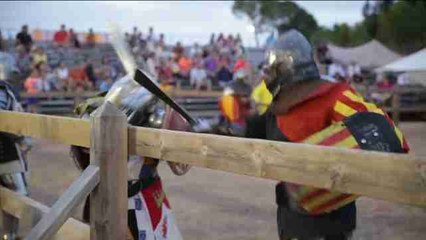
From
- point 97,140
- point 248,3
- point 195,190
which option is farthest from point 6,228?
point 248,3

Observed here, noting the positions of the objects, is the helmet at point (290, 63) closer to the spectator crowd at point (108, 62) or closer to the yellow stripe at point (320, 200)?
the yellow stripe at point (320, 200)

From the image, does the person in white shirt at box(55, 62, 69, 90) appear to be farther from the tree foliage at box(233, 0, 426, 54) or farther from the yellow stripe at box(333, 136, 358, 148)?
the tree foliage at box(233, 0, 426, 54)

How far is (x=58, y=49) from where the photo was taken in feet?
65.6

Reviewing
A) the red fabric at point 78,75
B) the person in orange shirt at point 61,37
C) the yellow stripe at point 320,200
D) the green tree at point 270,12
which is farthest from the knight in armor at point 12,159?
the green tree at point 270,12

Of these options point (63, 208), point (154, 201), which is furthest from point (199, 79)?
point (63, 208)

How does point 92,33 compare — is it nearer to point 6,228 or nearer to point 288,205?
point 6,228

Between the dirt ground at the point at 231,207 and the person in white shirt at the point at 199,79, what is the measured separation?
9032mm

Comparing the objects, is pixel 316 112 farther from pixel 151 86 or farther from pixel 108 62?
pixel 108 62

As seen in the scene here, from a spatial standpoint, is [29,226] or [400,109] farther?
[400,109]

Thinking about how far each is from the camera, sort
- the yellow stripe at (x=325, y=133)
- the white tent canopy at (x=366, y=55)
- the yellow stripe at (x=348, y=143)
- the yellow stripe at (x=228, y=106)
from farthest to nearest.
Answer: the white tent canopy at (x=366, y=55), the yellow stripe at (x=228, y=106), the yellow stripe at (x=325, y=133), the yellow stripe at (x=348, y=143)

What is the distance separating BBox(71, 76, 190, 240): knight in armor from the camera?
134 inches

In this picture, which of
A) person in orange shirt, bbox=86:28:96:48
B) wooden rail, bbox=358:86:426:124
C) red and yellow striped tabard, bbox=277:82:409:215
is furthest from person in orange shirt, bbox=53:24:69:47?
red and yellow striped tabard, bbox=277:82:409:215

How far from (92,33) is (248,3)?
49.7 metres

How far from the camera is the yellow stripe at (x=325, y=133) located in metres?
2.61
